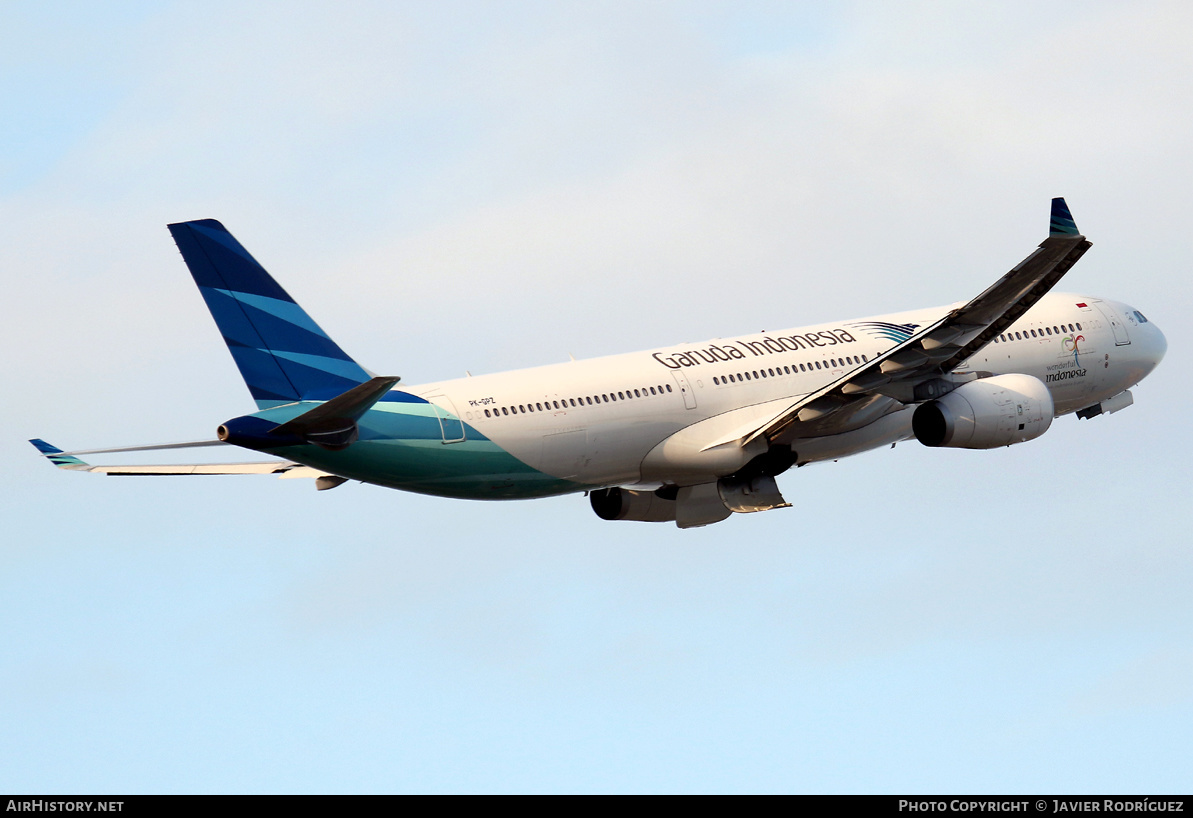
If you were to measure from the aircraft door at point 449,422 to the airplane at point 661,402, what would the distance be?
0.03 m

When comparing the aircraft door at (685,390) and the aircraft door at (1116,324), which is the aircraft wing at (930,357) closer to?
the aircraft door at (685,390)

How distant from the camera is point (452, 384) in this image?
40.2 metres

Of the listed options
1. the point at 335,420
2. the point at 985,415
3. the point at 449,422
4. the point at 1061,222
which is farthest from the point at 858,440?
the point at 335,420

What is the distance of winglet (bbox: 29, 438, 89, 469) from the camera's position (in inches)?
1660

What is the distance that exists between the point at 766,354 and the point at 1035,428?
269 inches

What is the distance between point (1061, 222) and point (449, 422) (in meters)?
13.8

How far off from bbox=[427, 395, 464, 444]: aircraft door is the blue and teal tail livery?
2.41 metres

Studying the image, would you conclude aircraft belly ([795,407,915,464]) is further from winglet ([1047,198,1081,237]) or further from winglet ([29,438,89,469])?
winglet ([29,438,89,469])

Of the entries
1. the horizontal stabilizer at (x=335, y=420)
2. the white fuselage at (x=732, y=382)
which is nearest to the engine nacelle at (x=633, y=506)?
the white fuselage at (x=732, y=382)

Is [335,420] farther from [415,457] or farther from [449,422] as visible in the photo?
[449,422]

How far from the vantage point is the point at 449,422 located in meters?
39.2

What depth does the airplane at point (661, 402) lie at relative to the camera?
3784 cm
